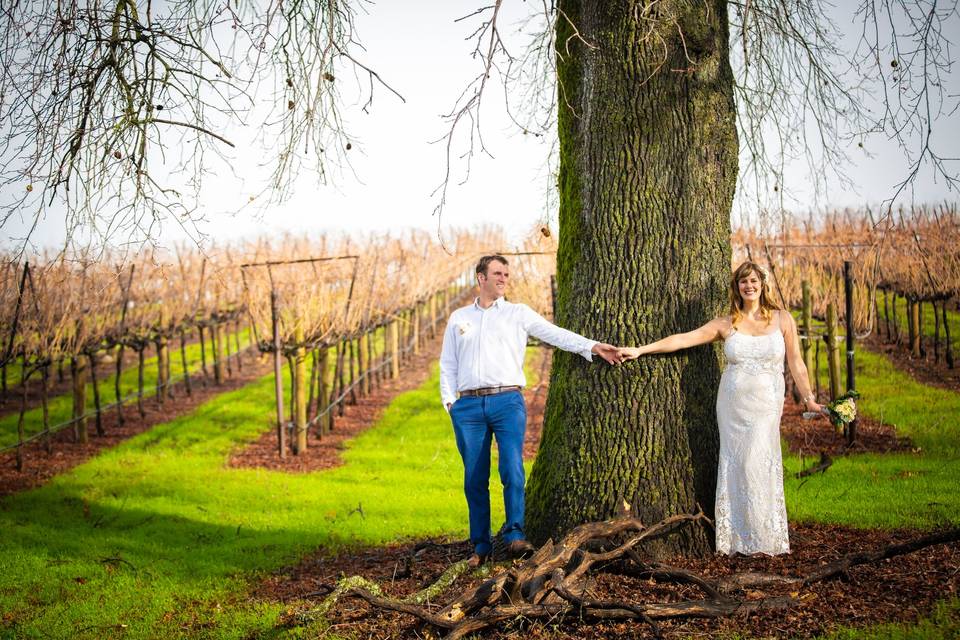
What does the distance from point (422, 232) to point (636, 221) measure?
27603mm

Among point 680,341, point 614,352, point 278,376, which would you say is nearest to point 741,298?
point 680,341

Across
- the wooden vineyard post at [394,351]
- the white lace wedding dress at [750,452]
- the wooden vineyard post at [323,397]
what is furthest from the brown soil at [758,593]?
the wooden vineyard post at [394,351]

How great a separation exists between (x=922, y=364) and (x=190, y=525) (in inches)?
630

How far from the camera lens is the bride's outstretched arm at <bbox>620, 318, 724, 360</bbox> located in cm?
471

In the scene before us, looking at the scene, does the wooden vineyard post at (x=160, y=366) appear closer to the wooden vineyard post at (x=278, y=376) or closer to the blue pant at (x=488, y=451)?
the wooden vineyard post at (x=278, y=376)

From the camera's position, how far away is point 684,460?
482cm

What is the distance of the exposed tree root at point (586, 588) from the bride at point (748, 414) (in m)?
0.34

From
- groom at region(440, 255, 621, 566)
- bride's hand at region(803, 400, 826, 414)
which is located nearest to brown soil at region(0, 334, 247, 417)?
groom at region(440, 255, 621, 566)

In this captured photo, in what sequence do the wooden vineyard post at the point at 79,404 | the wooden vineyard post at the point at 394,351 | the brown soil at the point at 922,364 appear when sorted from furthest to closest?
1. the wooden vineyard post at the point at 394,351
2. the brown soil at the point at 922,364
3. the wooden vineyard post at the point at 79,404

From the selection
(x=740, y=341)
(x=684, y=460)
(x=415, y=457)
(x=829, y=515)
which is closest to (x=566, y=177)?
(x=740, y=341)

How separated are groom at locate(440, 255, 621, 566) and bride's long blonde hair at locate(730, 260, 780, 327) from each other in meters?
0.84

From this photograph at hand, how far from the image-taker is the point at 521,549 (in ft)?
15.6

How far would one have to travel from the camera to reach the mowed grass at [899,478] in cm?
635

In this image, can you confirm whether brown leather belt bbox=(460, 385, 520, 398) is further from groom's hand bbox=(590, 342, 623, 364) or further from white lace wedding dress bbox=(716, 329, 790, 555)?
white lace wedding dress bbox=(716, 329, 790, 555)
